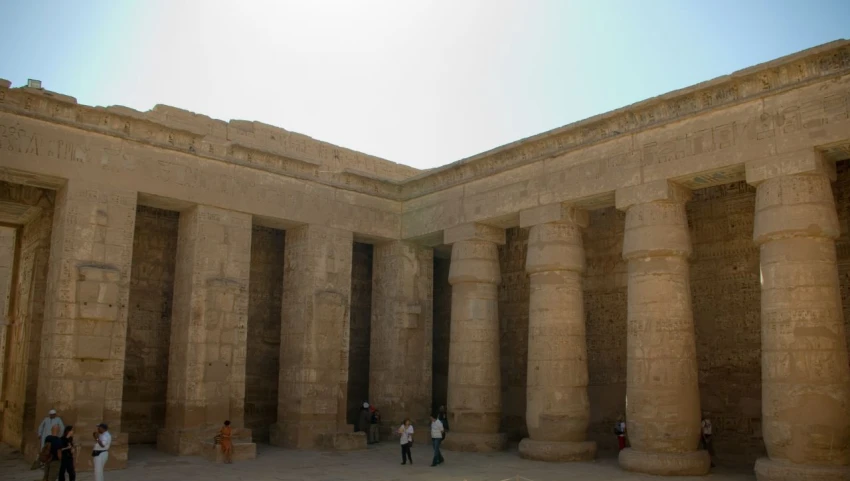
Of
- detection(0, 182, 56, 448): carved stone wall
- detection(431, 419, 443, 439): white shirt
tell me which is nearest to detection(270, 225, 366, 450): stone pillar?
detection(431, 419, 443, 439): white shirt

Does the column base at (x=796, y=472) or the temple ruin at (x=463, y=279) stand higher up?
the temple ruin at (x=463, y=279)

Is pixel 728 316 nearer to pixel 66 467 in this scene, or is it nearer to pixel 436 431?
pixel 436 431

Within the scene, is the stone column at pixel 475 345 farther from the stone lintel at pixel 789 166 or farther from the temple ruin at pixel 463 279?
the stone lintel at pixel 789 166

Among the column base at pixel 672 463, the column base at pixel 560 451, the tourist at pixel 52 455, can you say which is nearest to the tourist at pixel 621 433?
the column base at pixel 560 451

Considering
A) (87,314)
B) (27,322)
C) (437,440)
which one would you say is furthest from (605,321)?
(27,322)

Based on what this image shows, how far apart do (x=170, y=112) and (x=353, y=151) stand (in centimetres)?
435

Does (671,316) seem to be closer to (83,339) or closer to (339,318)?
(339,318)

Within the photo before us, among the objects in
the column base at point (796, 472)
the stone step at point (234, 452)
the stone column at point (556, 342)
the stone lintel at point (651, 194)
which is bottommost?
the stone step at point (234, 452)

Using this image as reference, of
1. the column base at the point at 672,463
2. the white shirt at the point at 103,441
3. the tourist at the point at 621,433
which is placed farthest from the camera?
the tourist at the point at 621,433

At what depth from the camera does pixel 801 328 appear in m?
9.96

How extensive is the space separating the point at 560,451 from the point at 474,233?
471 cm

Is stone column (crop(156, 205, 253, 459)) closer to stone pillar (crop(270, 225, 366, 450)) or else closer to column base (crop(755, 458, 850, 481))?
stone pillar (crop(270, 225, 366, 450))

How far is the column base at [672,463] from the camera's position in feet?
35.7

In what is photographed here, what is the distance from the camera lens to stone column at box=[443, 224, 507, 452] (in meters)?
14.3
